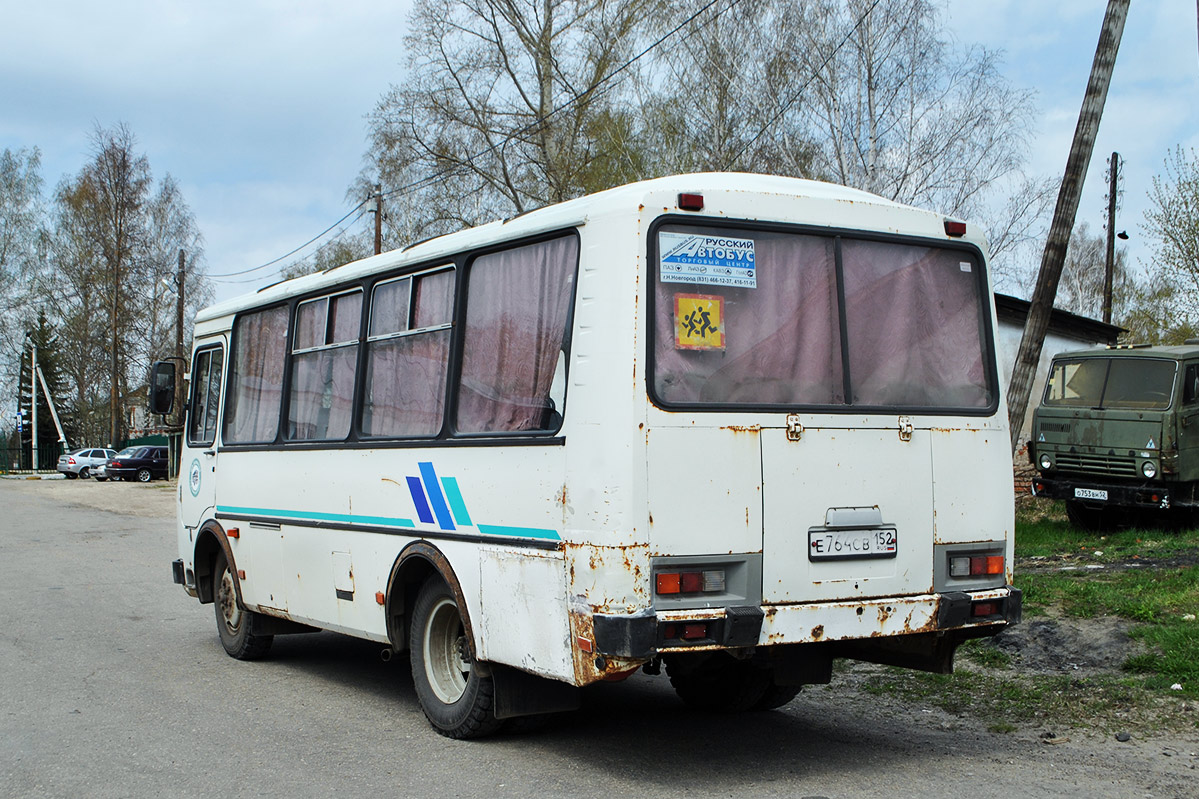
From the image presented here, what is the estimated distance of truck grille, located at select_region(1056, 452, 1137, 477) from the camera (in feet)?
50.8

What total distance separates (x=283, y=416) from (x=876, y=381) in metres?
4.34

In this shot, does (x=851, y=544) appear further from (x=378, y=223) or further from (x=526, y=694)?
(x=378, y=223)

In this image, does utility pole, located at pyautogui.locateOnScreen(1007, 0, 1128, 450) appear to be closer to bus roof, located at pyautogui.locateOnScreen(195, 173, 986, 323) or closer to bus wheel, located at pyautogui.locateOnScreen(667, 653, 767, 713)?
bus wheel, located at pyautogui.locateOnScreen(667, 653, 767, 713)

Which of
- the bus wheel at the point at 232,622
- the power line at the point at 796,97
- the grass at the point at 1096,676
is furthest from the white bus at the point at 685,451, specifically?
the power line at the point at 796,97

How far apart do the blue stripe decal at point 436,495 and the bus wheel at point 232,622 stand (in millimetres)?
3125

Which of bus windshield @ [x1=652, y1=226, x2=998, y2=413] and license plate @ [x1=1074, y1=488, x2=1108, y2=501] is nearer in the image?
bus windshield @ [x1=652, y1=226, x2=998, y2=413]

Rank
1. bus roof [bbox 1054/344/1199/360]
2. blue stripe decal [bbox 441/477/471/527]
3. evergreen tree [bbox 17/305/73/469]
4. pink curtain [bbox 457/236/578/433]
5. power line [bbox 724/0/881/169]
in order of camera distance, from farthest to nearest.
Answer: evergreen tree [bbox 17/305/73/469] → power line [bbox 724/0/881/169] → bus roof [bbox 1054/344/1199/360] → blue stripe decal [bbox 441/477/471/527] → pink curtain [bbox 457/236/578/433]

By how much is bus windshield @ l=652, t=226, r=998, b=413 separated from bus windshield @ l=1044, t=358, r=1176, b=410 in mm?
10659

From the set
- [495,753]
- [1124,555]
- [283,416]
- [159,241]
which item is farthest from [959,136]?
[159,241]

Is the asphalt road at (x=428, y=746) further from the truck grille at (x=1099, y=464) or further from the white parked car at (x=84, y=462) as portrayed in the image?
the white parked car at (x=84, y=462)

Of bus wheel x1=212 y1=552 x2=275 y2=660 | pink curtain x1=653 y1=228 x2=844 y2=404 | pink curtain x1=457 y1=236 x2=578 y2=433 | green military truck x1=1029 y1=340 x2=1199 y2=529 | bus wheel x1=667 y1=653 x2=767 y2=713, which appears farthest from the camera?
green military truck x1=1029 y1=340 x2=1199 y2=529

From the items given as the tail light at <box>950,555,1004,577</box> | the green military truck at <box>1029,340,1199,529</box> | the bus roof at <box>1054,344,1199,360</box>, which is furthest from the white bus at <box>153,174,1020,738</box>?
the bus roof at <box>1054,344,1199,360</box>

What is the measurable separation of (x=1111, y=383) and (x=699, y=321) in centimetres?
1253

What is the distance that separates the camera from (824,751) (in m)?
6.20
